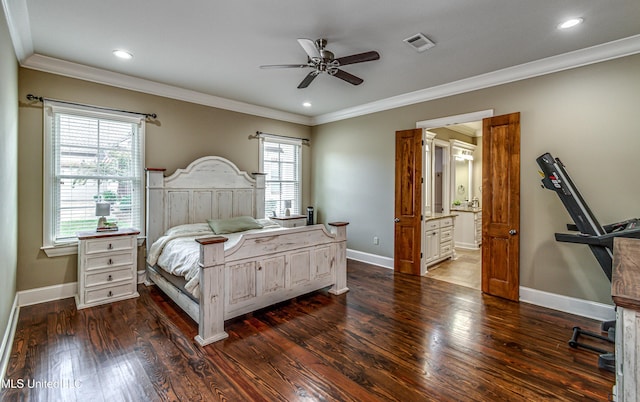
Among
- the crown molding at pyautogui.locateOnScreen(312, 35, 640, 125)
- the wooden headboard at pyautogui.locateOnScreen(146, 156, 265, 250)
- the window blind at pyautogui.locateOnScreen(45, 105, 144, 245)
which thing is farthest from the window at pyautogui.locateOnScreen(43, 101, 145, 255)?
the crown molding at pyautogui.locateOnScreen(312, 35, 640, 125)

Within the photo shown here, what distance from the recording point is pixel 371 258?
5.21m

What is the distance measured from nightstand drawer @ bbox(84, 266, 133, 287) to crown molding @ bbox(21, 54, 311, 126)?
94.9 inches

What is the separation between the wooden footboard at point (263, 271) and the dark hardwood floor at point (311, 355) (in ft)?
0.62

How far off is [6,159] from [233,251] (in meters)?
2.03

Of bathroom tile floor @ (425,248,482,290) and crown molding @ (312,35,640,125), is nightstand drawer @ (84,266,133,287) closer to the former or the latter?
bathroom tile floor @ (425,248,482,290)

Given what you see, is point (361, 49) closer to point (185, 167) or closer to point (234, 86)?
point (234, 86)

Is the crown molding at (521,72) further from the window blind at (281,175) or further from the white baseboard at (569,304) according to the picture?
the white baseboard at (569,304)

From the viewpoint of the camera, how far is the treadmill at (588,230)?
8.02 feet

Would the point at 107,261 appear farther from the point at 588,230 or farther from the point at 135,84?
the point at 588,230

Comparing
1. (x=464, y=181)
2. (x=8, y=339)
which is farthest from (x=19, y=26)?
(x=464, y=181)

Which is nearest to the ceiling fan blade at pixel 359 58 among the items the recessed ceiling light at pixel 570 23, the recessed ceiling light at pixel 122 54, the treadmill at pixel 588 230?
the recessed ceiling light at pixel 570 23

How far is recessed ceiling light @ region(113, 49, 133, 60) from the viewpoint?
10.3 ft

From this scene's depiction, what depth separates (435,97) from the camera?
4.30 metres

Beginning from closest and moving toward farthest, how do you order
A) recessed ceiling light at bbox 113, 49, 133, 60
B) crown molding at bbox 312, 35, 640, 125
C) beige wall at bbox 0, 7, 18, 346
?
beige wall at bbox 0, 7, 18, 346 → crown molding at bbox 312, 35, 640, 125 → recessed ceiling light at bbox 113, 49, 133, 60
